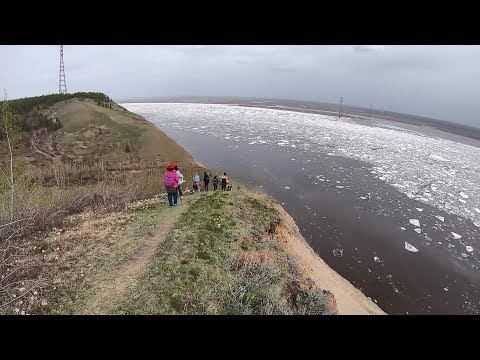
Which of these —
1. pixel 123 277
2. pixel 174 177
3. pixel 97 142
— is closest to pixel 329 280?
pixel 174 177

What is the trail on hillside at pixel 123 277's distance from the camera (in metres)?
Answer: 7.00

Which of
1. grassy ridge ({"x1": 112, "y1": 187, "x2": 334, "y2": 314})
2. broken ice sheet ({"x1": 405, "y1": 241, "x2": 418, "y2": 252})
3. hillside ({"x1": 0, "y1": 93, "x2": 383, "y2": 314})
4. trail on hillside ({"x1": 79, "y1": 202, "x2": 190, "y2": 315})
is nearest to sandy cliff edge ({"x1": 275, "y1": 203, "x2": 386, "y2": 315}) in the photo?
hillside ({"x1": 0, "y1": 93, "x2": 383, "y2": 314})

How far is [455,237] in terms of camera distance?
17.0 meters

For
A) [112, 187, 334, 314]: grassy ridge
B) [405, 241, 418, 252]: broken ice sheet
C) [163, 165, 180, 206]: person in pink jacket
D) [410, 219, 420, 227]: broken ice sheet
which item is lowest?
[405, 241, 418, 252]: broken ice sheet

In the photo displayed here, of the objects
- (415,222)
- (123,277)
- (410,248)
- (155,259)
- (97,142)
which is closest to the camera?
(123,277)

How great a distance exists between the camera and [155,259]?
8.90m

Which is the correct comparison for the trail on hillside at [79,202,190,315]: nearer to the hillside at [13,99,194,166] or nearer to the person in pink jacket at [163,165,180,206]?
the person in pink jacket at [163,165,180,206]

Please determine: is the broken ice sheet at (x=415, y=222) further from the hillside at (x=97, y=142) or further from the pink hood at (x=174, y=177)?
the hillside at (x=97, y=142)

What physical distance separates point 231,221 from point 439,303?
28.3ft

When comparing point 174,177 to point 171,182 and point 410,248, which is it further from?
point 410,248

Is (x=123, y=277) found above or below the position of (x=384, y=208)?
above

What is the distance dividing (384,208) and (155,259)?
16522mm

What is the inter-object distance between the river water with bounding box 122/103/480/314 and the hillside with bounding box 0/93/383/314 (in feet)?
7.71

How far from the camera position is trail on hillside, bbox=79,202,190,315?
276 inches
